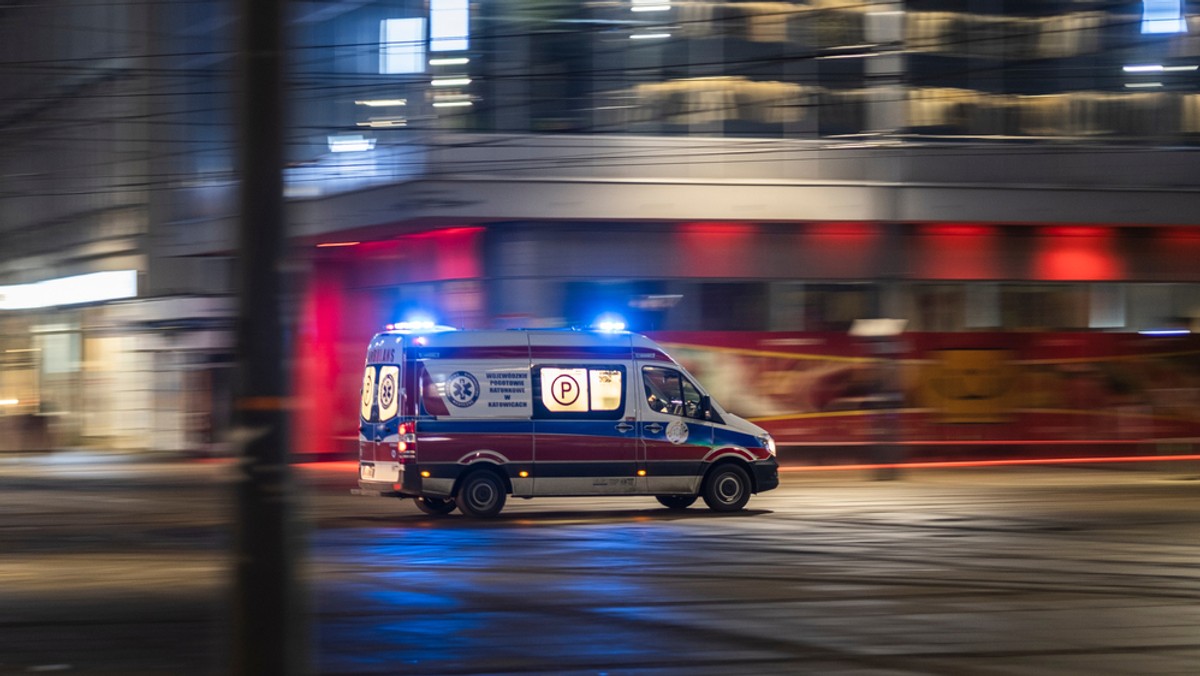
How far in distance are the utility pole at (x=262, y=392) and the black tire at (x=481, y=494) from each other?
41.3 feet

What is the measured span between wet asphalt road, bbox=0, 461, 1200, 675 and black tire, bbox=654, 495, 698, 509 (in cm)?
60

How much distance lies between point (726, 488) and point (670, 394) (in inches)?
56.5

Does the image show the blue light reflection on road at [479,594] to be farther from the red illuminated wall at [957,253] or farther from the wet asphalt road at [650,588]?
the red illuminated wall at [957,253]

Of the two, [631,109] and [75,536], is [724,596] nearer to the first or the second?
[75,536]

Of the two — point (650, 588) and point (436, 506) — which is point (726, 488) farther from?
point (650, 588)

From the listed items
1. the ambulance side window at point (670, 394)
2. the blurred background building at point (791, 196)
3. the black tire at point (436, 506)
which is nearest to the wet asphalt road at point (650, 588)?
the black tire at point (436, 506)

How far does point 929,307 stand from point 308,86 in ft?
44.2

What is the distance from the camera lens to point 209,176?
36.4 m

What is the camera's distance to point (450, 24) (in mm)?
28562

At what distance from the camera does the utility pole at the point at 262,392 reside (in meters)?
5.97

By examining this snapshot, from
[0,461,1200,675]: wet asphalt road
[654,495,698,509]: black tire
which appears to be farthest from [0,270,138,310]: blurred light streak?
[654,495,698,509]: black tire

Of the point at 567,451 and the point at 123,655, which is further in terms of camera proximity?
the point at 567,451

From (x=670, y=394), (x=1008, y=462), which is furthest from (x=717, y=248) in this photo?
(x=670, y=394)

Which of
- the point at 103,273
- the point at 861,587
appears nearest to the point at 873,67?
the point at 861,587
